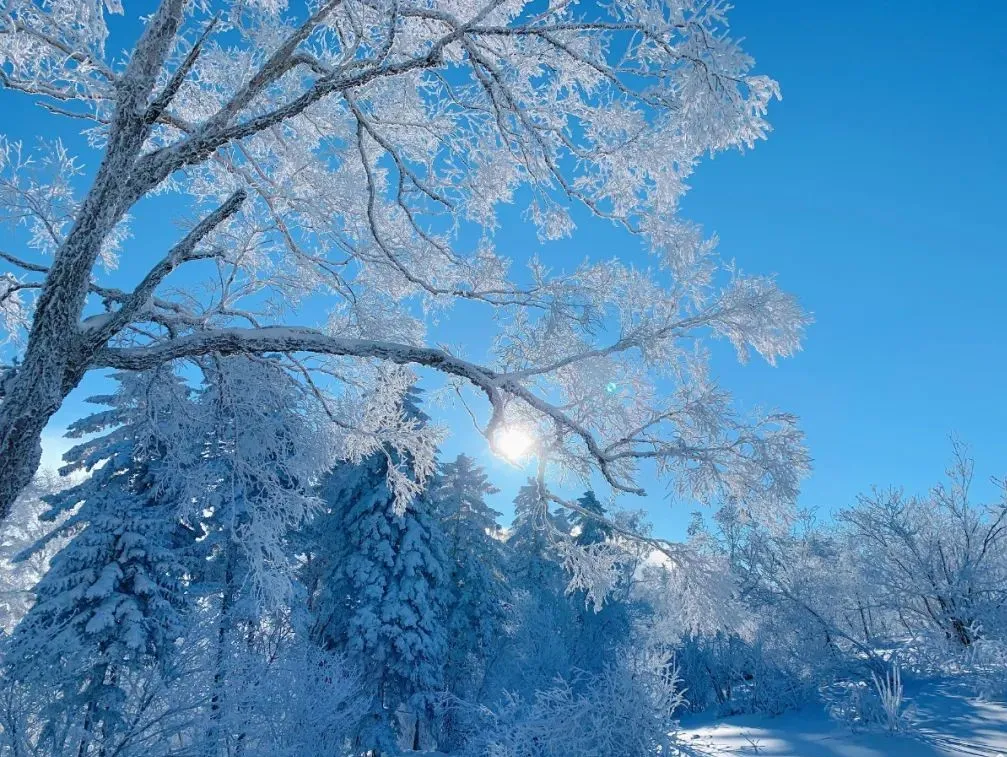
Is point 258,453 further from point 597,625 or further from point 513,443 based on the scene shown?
point 597,625

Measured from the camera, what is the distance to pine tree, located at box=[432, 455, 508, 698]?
866 inches

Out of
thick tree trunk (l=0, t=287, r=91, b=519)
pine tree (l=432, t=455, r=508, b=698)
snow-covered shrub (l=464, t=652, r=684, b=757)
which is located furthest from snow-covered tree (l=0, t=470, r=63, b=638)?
thick tree trunk (l=0, t=287, r=91, b=519)

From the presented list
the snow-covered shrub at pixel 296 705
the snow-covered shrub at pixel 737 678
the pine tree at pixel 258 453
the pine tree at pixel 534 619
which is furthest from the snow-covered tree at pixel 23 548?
the snow-covered shrub at pixel 737 678

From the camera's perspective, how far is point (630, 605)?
2556cm

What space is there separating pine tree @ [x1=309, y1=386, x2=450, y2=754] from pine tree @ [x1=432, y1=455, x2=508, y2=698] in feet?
7.18

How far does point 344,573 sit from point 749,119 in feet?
60.0

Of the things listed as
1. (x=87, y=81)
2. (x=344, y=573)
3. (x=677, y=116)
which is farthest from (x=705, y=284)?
(x=344, y=573)

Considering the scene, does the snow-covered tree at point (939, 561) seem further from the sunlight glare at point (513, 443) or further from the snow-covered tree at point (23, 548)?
the snow-covered tree at point (23, 548)

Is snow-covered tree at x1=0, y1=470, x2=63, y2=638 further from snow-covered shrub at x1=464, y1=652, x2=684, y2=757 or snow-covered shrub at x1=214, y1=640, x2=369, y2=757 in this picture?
snow-covered shrub at x1=464, y1=652, x2=684, y2=757

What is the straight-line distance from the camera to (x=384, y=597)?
1847 cm

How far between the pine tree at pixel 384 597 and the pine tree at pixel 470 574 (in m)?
2.19

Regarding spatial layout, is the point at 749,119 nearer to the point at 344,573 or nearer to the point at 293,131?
the point at 293,131

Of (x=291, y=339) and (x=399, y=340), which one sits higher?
(x=399, y=340)

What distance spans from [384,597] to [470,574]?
484cm
